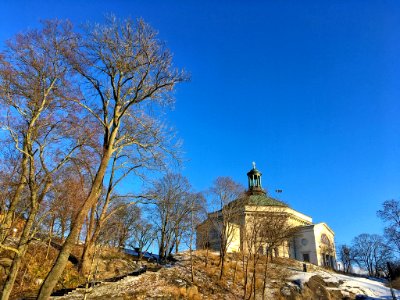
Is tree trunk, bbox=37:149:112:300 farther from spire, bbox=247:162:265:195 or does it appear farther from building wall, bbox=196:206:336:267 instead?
spire, bbox=247:162:265:195

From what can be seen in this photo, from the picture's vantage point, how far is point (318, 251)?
42.9m

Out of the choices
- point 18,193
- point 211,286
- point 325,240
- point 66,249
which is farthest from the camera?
point 325,240

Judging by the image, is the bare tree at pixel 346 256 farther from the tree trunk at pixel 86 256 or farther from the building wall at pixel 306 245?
the tree trunk at pixel 86 256

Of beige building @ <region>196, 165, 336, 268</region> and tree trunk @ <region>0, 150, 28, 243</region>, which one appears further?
beige building @ <region>196, 165, 336, 268</region>

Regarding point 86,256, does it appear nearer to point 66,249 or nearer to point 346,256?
point 66,249

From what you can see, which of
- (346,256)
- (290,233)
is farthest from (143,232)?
(346,256)

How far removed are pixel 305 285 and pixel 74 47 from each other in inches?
931

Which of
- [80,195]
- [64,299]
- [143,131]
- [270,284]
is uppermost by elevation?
[143,131]

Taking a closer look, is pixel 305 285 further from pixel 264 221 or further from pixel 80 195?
pixel 80 195

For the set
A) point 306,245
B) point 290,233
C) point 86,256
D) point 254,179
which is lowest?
point 86,256

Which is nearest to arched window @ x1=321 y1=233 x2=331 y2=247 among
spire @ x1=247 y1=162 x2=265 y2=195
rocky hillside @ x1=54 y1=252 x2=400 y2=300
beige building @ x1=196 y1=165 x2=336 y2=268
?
beige building @ x1=196 y1=165 x2=336 y2=268

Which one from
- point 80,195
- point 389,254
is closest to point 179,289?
point 80,195

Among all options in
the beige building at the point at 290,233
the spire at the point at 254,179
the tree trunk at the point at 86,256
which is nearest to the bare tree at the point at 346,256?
the beige building at the point at 290,233

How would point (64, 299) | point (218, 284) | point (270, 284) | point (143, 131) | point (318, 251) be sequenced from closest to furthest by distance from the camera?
point (143, 131), point (64, 299), point (218, 284), point (270, 284), point (318, 251)
